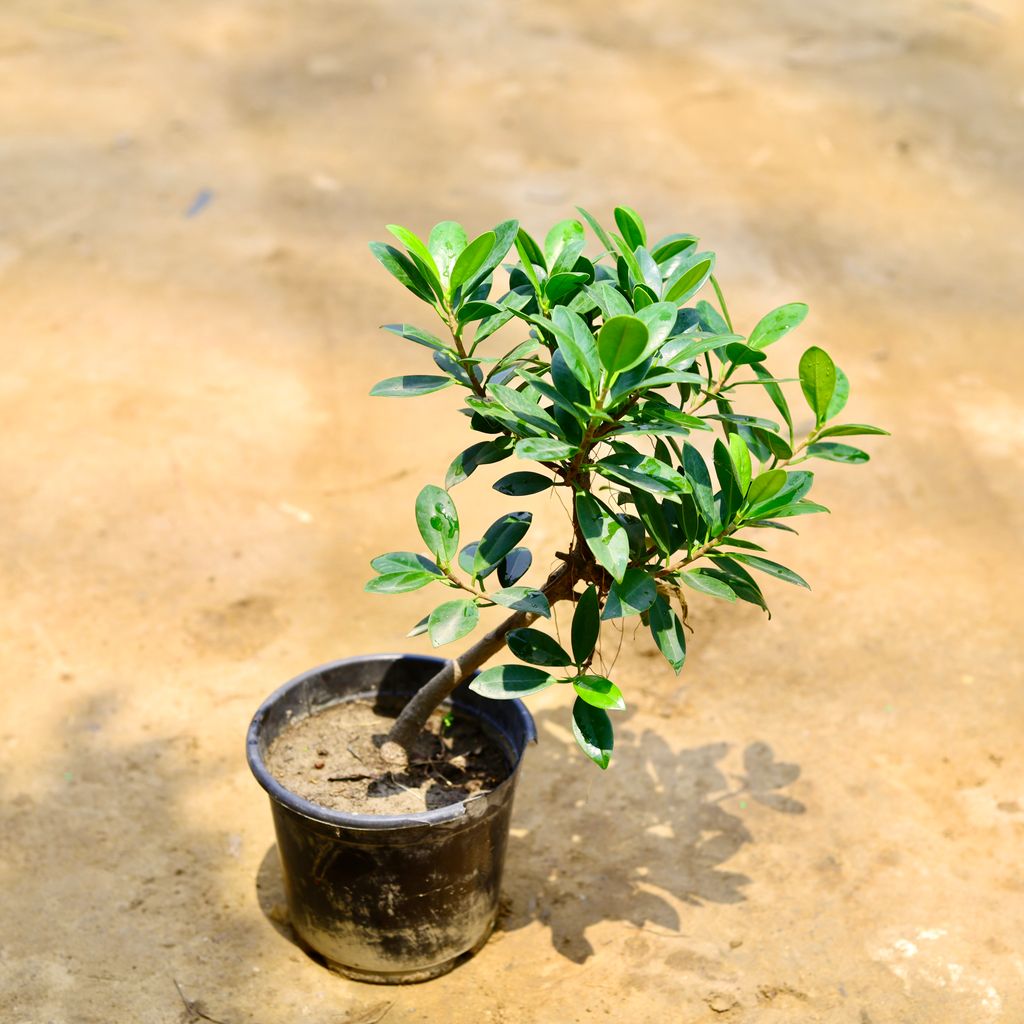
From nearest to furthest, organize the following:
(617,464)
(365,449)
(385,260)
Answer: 1. (617,464)
2. (385,260)
3. (365,449)

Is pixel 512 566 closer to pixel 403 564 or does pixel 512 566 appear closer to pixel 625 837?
pixel 403 564

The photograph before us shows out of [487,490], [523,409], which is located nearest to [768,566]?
[523,409]

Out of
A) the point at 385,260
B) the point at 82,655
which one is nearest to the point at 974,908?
the point at 385,260

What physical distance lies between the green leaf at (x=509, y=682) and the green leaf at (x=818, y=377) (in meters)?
0.60

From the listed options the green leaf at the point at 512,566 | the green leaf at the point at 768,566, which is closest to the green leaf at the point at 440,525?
the green leaf at the point at 512,566

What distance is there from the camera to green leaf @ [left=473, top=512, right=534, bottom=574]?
1.84 metres

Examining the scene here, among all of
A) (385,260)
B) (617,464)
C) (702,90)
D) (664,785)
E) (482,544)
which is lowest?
(664,785)

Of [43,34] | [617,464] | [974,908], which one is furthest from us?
[43,34]

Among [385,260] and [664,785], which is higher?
[385,260]

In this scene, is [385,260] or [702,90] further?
[702,90]

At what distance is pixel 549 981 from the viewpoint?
2121 millimetres

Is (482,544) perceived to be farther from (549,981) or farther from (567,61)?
(567,61)

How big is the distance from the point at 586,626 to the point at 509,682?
17 cm

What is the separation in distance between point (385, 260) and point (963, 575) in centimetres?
213
